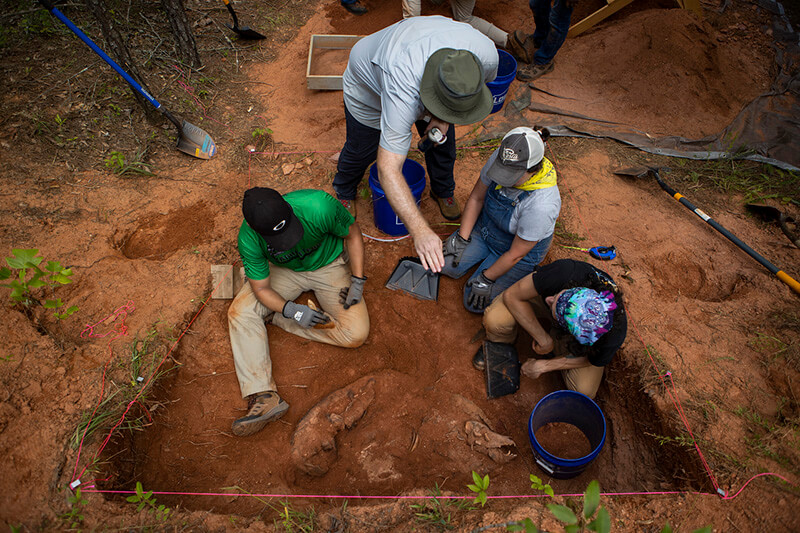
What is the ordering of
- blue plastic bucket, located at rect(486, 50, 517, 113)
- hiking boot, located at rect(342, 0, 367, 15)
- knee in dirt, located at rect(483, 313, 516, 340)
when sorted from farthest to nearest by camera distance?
hiking boot, located at rect(342, 0, 367, 15)
blue plastic bucket, located at rect(486, 50, 517, 113)
knee in dirt, located at rect(483, 313, 516, 340)

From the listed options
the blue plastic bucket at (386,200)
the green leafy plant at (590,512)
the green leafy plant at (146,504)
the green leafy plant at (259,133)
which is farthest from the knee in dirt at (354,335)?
the green leafy plant at (259,133)

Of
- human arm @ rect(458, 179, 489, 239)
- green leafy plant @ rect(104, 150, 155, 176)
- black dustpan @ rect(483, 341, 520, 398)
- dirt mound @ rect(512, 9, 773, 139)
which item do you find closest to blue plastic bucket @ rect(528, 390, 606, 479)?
black dustpan @ rect(483, 341, 520, 398)

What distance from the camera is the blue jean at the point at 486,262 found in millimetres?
3051

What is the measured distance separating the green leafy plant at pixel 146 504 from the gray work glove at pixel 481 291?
2221mm

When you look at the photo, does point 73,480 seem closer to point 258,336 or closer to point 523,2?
point 258,336

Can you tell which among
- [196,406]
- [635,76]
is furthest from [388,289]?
[635,76]

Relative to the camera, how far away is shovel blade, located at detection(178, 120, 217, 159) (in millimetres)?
4102

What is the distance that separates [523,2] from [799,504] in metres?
6.53

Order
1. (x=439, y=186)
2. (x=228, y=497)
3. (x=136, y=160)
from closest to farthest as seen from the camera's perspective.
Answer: (x=228, y=497) < (x=439, y=186) < (x=136, y=160)

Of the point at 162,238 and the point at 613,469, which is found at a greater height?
the point at 162,238

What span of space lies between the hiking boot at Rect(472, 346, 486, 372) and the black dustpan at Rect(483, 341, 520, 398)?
0.09 ft

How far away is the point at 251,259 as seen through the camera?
267 centimetres

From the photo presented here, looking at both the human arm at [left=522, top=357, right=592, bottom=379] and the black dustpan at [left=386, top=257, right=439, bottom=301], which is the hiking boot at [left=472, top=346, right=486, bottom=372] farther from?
the black dustpan at [left=386, top=257, right=439, bottom=301]

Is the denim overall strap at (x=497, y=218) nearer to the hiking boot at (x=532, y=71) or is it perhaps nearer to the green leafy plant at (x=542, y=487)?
the green leafy plant at (x=542, y=487)
